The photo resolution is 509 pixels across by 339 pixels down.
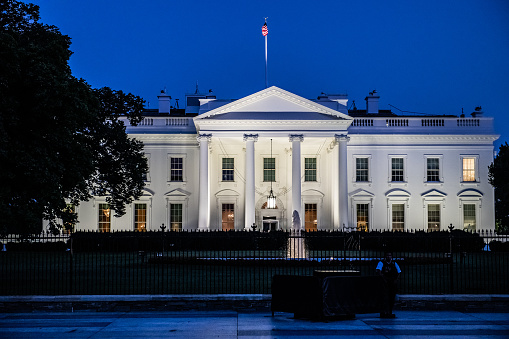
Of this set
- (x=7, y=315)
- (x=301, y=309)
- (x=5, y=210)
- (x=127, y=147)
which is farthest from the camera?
(x=127, y=147)

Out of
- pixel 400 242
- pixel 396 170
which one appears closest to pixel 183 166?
pixel 396 170

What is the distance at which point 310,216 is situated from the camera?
4762 centimetres

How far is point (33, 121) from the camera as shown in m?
18.9

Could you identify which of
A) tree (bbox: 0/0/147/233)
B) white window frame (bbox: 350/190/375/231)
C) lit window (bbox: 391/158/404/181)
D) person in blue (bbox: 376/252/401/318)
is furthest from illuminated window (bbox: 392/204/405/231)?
person in blue (bbox: 376/252/401/318)

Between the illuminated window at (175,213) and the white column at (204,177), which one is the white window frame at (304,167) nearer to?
the white column at (204,177)

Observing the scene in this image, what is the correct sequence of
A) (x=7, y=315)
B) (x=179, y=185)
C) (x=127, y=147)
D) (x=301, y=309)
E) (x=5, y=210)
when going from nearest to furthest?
(x=301, y=309)
(x=7, y=315)
(x=5, y=210)
(x=127, y=147)
(x=179, y=185)

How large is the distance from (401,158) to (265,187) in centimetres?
1092

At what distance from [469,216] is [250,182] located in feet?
59.4

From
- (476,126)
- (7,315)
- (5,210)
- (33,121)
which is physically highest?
(476,126)

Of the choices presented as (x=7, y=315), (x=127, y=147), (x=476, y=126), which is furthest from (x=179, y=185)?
(x=7, y=315)

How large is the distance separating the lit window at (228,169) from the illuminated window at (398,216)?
1296cm

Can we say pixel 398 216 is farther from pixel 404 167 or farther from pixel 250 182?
pixel 250 182

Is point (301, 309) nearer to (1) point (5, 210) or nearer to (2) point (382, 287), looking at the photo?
(2) point (382, 287)

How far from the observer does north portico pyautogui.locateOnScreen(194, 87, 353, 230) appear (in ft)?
140
